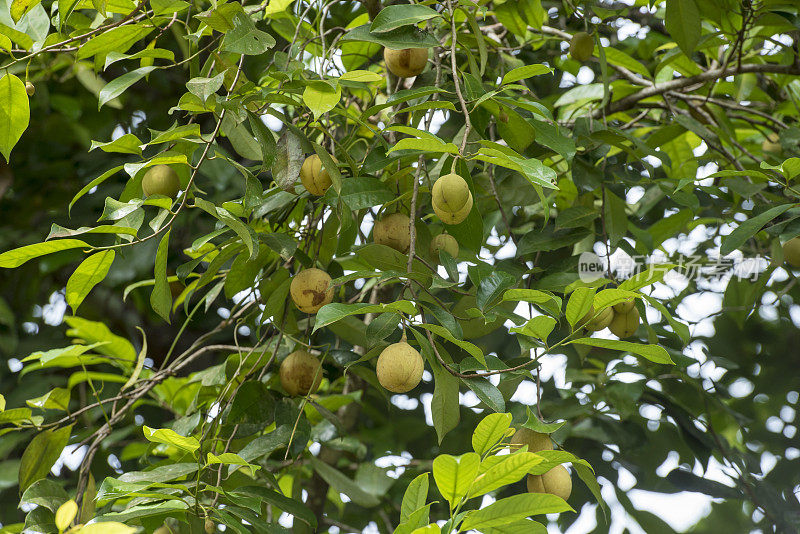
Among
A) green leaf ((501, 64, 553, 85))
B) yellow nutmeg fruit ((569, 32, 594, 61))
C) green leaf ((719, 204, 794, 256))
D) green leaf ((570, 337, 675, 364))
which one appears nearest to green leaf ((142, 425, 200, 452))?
green leaf ((570, 337, 675, 364))

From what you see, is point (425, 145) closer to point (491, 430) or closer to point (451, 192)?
point (451, 192)

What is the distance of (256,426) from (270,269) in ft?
0.78

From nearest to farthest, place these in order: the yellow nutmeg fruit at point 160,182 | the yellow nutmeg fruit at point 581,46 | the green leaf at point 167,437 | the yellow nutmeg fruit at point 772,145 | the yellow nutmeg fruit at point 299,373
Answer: the green leaf at point 167,437
the yellow nutmeg fruit at point 160,182
the yellow nutmeg fruit at point 299,373
the yellow nutmeg fruit at point 581,46
the yellow nutmeg fruit at point 772,145

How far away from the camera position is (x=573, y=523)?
151cm

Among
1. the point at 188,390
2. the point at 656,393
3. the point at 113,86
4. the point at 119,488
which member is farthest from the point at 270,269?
the point at 656,393

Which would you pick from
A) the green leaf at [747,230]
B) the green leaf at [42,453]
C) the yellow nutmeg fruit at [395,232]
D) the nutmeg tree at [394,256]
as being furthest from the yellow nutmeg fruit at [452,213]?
the green leaf at [42,453]

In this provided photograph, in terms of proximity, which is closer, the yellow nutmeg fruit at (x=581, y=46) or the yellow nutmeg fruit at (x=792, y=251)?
the yellow nutmeg fruit at (x=792, y=251)

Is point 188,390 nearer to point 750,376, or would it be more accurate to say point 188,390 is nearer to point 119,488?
point 119,488

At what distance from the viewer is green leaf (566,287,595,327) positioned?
28.8 inches

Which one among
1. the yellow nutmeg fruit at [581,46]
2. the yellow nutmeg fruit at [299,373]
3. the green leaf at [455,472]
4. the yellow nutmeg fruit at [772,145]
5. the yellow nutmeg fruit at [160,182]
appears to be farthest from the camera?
the yellow nutmeg fruit at [772,145]

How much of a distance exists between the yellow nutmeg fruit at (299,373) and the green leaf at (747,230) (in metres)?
0.57

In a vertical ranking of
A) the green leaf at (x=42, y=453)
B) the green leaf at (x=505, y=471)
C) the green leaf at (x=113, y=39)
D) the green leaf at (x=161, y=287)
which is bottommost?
the green leaf at (x=42, y=453)

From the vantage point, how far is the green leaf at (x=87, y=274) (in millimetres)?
869

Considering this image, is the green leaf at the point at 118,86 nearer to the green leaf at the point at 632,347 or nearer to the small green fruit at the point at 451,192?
the small green fruit at the point at 451,192
